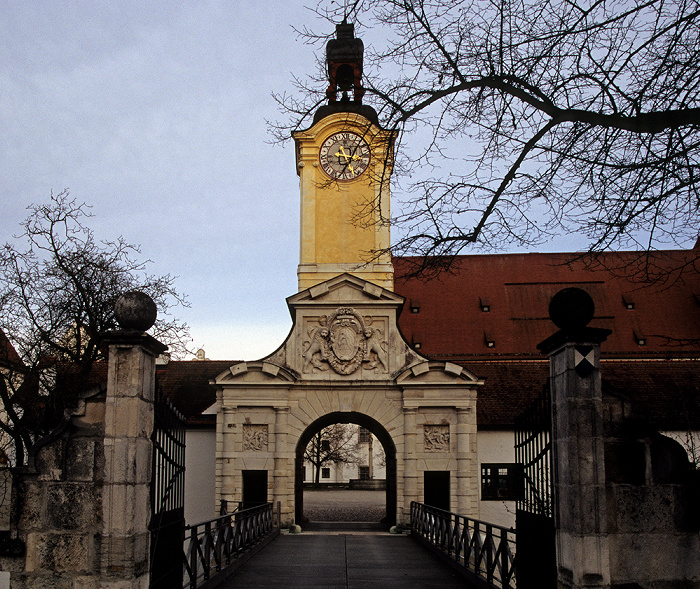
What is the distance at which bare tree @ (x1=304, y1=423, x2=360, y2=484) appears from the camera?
60.0 m

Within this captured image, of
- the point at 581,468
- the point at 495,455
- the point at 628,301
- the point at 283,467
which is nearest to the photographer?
the point at 581,468

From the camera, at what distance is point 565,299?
7.64 metres

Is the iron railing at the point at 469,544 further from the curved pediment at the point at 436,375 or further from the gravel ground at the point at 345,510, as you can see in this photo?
the gravel ground at the point at 345,510

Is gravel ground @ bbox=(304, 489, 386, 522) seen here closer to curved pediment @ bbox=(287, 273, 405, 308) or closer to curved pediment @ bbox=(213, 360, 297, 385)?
curved pediment @ bbox=(213, 360, 297, 385)

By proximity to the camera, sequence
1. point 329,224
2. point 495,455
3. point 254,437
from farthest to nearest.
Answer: point 329,224, point 495,455, point 254,437

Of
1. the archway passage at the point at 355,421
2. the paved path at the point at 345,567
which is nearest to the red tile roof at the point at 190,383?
the archway passage at the point at 355,421

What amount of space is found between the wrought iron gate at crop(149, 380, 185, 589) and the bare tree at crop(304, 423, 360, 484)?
46.8 metres

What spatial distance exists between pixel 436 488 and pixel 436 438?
1800 millimetres

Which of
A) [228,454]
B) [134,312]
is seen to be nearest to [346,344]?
[228,454]

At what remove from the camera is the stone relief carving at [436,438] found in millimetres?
25469

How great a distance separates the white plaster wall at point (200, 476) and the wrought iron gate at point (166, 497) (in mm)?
18687

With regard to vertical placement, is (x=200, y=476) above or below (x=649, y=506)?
below

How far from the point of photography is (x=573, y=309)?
7566mm

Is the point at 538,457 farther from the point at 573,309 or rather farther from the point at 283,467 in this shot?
the point at 283,467
